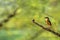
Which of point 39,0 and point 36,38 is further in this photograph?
point 39,0

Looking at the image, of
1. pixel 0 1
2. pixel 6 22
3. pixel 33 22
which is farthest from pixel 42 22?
pixel 0 1

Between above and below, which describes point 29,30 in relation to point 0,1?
below

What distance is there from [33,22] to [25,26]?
0.09m

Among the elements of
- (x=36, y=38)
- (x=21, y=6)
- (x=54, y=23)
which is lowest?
(x=36, y=38)

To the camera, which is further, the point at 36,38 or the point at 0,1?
the point at 0,1

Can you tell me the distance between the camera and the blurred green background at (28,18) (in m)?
1.78

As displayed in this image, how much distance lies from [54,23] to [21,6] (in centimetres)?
40

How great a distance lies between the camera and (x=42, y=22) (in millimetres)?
1826

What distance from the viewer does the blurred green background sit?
70.1 inches

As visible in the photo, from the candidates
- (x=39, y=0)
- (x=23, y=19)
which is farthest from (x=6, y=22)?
(x=39, y=0)

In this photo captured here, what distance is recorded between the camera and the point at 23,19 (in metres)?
1.85

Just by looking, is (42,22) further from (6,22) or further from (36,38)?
(6,22)

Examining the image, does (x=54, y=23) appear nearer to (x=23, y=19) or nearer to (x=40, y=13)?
(x=40, y=13)

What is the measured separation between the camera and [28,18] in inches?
73.0
